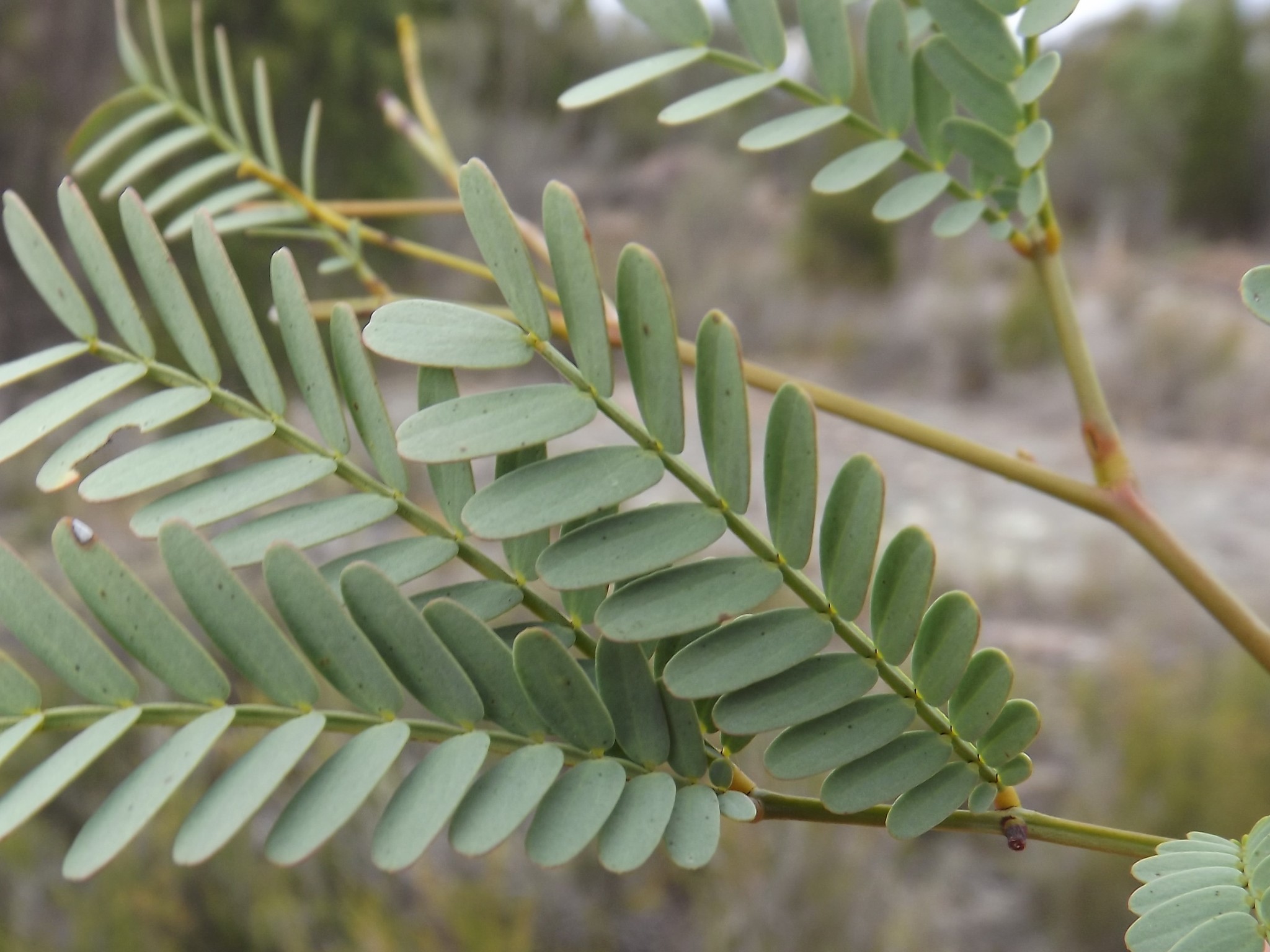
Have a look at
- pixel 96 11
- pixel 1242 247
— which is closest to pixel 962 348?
pixel 1242 247

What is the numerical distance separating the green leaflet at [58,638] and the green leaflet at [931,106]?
1.06 feet

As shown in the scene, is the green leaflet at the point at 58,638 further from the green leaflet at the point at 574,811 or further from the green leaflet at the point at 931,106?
the green leaflet at the point at 931,106

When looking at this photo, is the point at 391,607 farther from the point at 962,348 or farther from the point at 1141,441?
the point at 962,348

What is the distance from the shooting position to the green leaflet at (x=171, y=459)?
9.2 inches

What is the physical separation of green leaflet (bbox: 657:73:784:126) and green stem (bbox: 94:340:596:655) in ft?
0.56

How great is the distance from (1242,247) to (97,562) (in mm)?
8480

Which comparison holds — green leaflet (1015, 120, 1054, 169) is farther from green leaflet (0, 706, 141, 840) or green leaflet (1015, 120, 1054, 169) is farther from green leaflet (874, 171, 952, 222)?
green leaflet (0, 706, 141, 840)

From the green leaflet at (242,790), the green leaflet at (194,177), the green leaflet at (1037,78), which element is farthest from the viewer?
the green leaflet at (194,177)

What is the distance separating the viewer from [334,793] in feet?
0.68

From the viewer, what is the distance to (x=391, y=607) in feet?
0.70

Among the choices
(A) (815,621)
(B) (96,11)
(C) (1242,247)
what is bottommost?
(C) (1242,247)

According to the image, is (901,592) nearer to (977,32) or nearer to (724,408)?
(724,408)

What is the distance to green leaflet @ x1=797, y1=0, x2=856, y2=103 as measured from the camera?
0.35m

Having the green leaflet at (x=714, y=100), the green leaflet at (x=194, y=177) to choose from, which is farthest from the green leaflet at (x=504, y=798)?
the green leaflet at (x=194, y=177)
